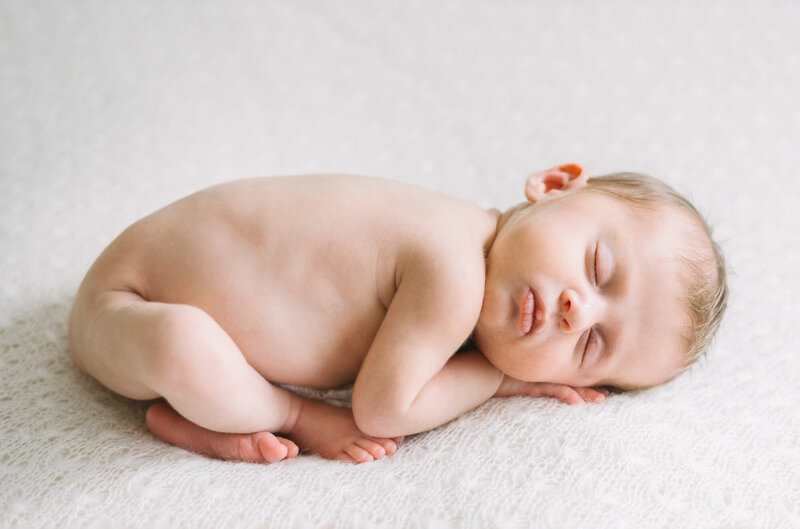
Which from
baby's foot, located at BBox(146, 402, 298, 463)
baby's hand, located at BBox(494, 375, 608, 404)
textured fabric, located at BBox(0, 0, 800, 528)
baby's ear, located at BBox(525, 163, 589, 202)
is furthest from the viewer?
baby's ear, located at BBox(525, 163, 589, 202)

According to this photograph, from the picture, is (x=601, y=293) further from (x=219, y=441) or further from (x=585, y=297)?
(x=219, y=441)

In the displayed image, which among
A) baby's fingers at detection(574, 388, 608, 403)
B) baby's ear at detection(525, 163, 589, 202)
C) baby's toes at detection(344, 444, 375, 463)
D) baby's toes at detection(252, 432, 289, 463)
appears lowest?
baby's toes at detection(344, 444, 375, 463)

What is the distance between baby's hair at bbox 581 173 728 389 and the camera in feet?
3.84

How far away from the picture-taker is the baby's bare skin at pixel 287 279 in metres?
1.14

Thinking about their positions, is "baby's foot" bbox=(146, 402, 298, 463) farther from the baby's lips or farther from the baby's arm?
the baby's lips

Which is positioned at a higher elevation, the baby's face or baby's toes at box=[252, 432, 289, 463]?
the baby's face

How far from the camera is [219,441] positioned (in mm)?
1126

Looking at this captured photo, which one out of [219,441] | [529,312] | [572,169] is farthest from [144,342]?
[572,169]

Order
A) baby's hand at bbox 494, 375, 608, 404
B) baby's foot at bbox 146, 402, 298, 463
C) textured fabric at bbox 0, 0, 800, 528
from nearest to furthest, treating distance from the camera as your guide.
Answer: textured fabric at bbox 0, 0, 800, 528 → baby's foot at bbox 146, 402, 298, 463 → baby's hand at bbox 494, 375, 608, 404

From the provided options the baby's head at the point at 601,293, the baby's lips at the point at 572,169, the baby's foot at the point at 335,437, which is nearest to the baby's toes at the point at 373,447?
the baby's foot at the point at 335,437

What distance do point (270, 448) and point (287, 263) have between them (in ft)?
0.92

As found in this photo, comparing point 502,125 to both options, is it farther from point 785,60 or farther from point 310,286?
point 310,286

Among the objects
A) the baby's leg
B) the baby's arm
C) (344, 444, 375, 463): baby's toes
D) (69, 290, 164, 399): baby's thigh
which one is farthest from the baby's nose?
(69, 290, 164, 399): baby's thigh

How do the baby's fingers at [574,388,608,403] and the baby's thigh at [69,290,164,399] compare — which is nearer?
the baby's thigh at [69,290,164,399]
